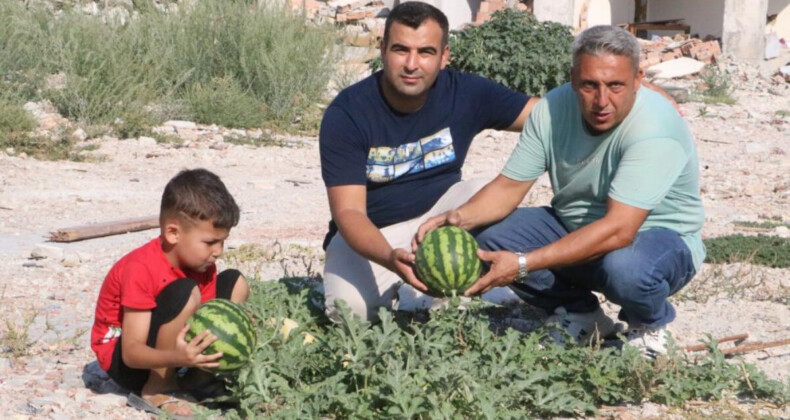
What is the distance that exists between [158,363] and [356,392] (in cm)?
79

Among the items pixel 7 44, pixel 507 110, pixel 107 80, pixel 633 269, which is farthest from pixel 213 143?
pixel 633 269

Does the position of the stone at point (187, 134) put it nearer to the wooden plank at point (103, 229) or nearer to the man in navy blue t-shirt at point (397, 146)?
the wooden plank at point (103, 229)

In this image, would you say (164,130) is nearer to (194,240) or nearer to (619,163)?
(194,240)

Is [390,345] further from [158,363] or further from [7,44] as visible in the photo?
[7,44]

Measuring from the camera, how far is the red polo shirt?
4270 millimetres

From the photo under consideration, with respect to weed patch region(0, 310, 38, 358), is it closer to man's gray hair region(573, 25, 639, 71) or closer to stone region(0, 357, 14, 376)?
stone region(0, 357, 14, 376)

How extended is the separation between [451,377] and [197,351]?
980 mm

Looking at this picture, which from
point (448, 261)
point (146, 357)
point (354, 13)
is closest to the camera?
point (146, 357)

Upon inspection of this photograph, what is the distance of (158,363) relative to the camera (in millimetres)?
4188

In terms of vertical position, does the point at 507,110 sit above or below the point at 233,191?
above

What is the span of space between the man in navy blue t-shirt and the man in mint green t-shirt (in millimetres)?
340

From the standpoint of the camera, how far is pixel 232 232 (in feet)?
25.7

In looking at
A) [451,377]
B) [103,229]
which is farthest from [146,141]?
[451,377]

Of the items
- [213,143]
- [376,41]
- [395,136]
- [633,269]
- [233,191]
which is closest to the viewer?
[633,269]
